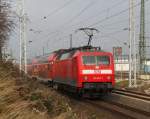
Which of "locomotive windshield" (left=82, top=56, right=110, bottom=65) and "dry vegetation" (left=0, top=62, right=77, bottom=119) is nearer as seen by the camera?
"dry vegetation" (left=0, top=62, right=77, bottom=119)

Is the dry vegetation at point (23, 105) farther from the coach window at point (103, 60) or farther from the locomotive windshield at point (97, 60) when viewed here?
the coach window at point (103, 60)

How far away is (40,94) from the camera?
12156mm

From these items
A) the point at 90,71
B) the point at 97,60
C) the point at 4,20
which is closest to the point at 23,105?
the point at 4,20

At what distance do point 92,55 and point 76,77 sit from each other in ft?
5.09

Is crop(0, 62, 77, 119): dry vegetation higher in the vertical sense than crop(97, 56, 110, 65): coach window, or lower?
lower

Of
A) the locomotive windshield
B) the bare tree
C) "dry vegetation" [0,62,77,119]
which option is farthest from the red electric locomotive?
"dry vegetation" [0,62,77,119]

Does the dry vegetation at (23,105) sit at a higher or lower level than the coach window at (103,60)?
lower

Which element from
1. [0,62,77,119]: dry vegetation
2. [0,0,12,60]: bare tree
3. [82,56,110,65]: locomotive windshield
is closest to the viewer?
[0,62,77,119]: dry vegetation

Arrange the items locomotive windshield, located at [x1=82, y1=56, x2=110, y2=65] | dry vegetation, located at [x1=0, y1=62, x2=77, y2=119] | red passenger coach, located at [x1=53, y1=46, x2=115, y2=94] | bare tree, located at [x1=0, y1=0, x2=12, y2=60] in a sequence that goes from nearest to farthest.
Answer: dry vegetation, located at [x1=0, y1=62, x2=77, y2=119] → bare tree, located at [x1=0, y1=0, x2=12, y2=60] → red passenger coach, located at [x1=53, y1=46, x2=115, y2=94] → locomotive windshield, located at [x1=82, y1=56, x2=110, y2=65]

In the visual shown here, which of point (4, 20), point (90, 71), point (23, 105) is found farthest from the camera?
point (90, 71)

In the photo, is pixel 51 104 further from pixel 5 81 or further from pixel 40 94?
pixel 5 81

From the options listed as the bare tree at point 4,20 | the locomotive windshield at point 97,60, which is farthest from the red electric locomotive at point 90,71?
the bare tree at point 4,20

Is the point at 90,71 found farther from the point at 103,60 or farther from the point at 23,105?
the point at 23,105

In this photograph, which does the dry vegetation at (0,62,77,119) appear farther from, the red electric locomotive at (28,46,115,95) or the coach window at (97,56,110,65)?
the coach window at (97,56,110,65)
